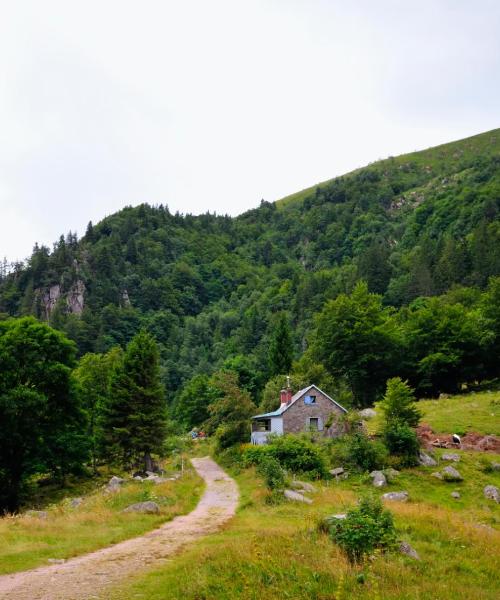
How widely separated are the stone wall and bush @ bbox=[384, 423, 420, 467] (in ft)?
36.8

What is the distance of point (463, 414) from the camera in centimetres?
4669

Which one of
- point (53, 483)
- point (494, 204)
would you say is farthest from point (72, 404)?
point (494, 204)

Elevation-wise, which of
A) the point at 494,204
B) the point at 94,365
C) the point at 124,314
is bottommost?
the point at 94,365

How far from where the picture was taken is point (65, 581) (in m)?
11.8

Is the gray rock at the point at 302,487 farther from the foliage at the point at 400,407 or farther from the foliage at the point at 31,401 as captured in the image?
the foliage at the point at 31,401

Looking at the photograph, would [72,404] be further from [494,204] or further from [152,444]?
[494,204]

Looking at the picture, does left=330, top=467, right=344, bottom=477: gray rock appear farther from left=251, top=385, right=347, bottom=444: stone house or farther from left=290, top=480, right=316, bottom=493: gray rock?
left=251, top=385, right=347, bottom=444: stone house

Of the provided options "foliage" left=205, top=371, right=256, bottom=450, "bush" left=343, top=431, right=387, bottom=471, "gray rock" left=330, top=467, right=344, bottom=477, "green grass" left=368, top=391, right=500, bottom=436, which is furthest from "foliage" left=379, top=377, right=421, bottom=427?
"foliage" left=205, top=371, right=256, bottom=450

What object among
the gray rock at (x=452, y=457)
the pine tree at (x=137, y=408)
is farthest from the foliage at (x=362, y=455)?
the pine tree at (x=137, y=408)

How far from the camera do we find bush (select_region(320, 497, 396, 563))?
1226cm

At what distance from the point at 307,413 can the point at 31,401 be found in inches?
984

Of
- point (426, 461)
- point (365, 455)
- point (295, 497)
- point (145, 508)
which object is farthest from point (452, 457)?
point (145, 508)

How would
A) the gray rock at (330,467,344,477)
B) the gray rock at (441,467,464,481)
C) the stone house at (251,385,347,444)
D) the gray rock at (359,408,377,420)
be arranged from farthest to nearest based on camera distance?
the gray rock at (359,408,377,420)
the stone house at (251,385,347,444)
the gray rock at (330,467,344,477)
the gray rock at (441,467,464,481)

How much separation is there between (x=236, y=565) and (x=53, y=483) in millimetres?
38206
